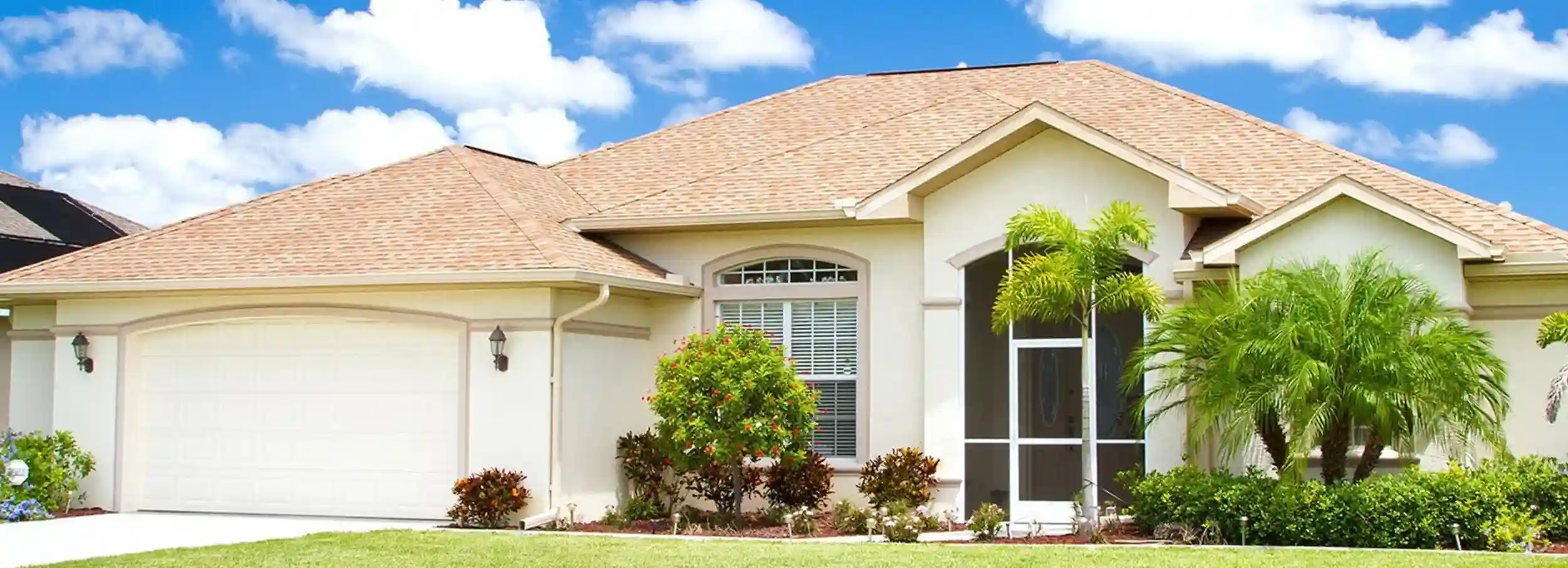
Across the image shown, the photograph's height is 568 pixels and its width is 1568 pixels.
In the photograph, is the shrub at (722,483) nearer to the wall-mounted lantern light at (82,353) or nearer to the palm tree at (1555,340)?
the wall-mounted lantern light at (82,353)

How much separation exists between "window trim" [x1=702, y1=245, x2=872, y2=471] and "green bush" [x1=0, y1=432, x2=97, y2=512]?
7310mm

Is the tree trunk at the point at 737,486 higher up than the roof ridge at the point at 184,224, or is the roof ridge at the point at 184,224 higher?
the roof ridge at the point at 184,224

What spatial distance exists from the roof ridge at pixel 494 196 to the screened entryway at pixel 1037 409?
445 centimetres

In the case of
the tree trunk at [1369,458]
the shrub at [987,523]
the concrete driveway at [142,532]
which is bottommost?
the concrete driveway at [142,532]

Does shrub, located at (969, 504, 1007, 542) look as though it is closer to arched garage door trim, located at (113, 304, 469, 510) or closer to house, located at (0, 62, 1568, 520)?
house, located at (0, 62, 1568, 520)

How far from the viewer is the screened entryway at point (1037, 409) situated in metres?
17.9

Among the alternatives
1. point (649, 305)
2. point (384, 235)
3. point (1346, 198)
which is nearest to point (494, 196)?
point (384, 235)

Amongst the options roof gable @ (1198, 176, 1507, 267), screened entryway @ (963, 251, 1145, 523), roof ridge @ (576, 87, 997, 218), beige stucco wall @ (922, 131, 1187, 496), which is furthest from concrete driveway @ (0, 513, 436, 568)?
roof gable @ (1198, 176, 1507, 267)

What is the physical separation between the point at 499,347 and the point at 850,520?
407 cm

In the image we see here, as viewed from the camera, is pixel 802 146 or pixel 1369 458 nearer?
pixel 1369 458

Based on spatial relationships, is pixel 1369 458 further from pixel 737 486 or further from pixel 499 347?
pixel 499 347

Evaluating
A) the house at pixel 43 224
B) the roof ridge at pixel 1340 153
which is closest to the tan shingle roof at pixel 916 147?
the roof ridge at pixel 1340 153

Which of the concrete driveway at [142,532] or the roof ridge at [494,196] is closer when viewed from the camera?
the concrete driveway at [142,532]

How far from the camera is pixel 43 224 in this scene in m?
31.5
